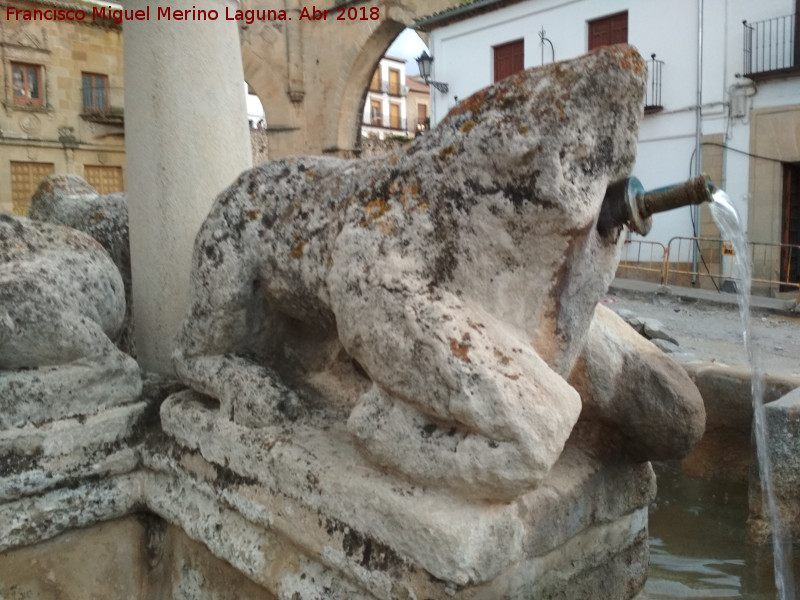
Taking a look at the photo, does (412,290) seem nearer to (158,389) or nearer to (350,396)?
(350,396)

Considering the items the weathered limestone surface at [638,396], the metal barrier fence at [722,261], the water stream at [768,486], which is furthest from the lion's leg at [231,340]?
the metal barrier fence at [722,261]

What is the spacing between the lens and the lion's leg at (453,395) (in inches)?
52.4

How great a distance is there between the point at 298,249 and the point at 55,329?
76cm

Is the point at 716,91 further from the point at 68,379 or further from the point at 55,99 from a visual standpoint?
the point at 55,99

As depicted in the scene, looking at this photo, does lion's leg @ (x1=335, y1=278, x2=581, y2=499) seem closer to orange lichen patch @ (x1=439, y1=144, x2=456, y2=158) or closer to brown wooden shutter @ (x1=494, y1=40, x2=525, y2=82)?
orange lichen patch @ (x1=439, y1=144, x2=456, y2=158)

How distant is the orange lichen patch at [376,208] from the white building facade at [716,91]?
9833mm

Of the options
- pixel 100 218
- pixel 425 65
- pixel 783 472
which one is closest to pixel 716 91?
pixel 425 65

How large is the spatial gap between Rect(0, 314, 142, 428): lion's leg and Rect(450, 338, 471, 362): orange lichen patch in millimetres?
1196

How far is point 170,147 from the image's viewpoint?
243 cm

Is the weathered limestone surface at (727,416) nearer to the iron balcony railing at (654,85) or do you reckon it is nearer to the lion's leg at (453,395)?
the lion's leg at (453,395)

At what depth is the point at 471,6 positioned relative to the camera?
1309cm

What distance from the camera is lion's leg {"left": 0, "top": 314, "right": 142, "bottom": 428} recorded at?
1.97m

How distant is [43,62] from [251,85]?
5.79 m

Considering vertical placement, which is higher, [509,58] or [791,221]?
[509,58]
